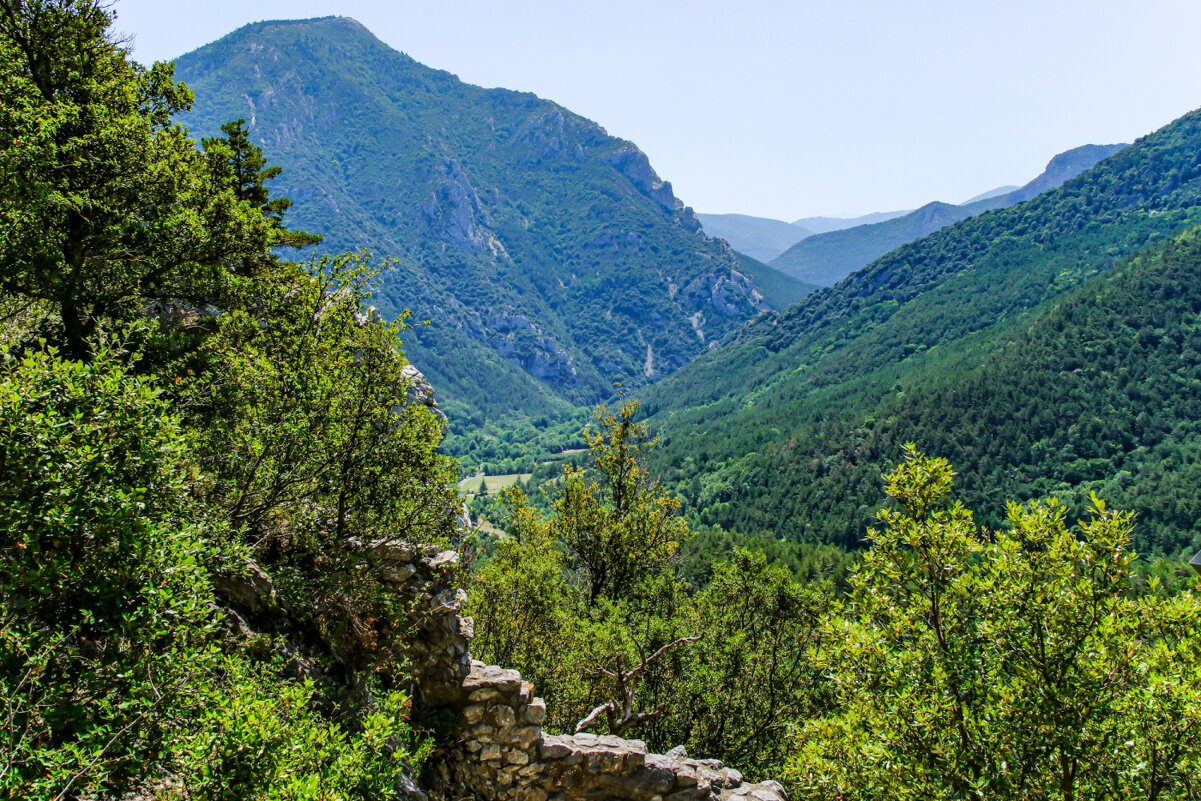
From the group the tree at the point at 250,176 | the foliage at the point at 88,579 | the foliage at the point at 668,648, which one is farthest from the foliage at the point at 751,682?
the tree at the point at 250,176

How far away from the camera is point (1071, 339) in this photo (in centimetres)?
14212

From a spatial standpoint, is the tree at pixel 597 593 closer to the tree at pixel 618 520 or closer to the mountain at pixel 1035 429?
the tree at pixel 618 520

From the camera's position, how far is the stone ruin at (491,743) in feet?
45.6

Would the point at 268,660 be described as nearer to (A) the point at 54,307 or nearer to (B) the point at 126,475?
(B) the point at 126,475

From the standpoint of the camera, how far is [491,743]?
46.1 ft

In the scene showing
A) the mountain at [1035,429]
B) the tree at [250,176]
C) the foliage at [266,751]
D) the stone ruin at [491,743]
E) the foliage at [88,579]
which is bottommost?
the mountain at [1035,429]

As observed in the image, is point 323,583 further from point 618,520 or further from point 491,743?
point 618,520

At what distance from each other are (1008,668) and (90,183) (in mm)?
22417

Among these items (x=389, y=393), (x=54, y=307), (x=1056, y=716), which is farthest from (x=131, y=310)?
(x=1056, y=716)

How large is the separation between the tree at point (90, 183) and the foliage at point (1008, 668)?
1855 centimetres

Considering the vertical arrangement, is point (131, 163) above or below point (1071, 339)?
above

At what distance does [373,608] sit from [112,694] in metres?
6.71

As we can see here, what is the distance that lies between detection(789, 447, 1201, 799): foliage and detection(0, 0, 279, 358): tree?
18.5m

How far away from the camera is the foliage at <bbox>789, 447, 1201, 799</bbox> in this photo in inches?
338
